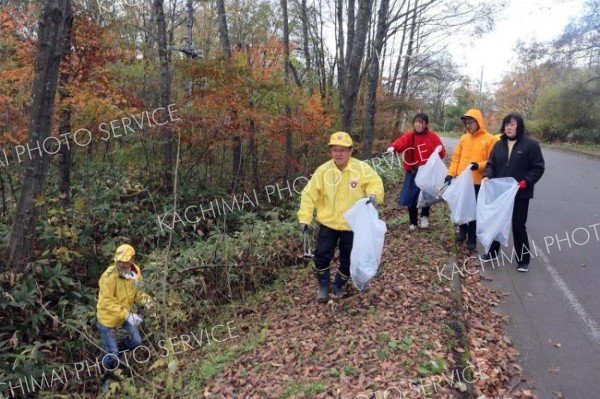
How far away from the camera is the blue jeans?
5.25 meters

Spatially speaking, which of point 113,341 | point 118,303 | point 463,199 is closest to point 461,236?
point 463,199

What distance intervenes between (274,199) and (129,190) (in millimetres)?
3444

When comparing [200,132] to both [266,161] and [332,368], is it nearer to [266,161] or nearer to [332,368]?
[266,161]

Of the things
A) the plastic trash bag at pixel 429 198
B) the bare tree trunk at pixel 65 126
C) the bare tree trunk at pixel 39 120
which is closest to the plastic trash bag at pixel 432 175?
the plastic trash bag at pixel 429 198

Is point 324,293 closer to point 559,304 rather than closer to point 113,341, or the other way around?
point 559,304

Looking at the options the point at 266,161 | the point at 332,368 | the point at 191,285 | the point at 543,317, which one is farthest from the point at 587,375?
the point at 266,161

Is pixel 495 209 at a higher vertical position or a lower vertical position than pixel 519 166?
lower

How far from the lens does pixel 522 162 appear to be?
208 inches

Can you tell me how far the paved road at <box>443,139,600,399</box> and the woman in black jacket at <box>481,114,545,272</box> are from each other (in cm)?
43

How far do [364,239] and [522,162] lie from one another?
7.96 ft

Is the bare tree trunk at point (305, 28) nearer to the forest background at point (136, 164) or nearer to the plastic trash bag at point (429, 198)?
the forest background at point (136, 164)

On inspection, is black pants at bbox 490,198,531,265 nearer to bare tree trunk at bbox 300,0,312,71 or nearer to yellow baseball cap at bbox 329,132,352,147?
yellow baseball cap at bbox 329,132,352,147

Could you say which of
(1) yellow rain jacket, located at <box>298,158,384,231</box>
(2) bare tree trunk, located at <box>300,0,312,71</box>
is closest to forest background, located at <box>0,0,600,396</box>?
(1) yellow rain jacket, located at <box>298,158,384,231</box>

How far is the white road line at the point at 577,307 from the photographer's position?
4121mm
